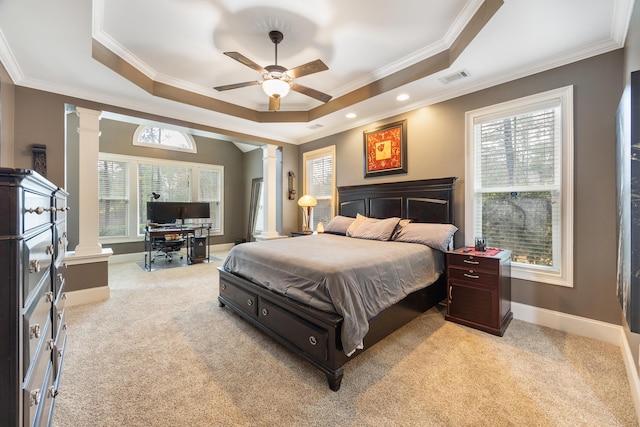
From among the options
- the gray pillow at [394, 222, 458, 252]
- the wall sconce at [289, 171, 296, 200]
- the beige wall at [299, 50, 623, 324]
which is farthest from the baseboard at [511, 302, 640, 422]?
the wall sconce at [289, 171, 296, 200]

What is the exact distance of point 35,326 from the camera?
103 cm

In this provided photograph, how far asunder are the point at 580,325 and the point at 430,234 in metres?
1.53

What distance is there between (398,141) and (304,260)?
263cm

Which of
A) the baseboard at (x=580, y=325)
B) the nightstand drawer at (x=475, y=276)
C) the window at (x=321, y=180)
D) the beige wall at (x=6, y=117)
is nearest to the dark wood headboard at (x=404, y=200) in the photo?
the window at (x=321, y=180)

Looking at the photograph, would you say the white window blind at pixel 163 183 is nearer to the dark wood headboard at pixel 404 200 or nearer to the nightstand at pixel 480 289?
the dark wood headboard at pixel 404 200

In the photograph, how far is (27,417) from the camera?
916mm

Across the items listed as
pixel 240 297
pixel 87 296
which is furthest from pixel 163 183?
pixel 240 297

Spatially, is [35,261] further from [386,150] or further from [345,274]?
[386,150]

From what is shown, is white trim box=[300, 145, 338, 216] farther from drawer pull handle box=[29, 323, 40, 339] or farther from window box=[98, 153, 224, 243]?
drawer pull handle box=[29, 323, 40, 339]

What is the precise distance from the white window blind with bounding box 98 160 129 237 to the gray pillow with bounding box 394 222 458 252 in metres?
5.98

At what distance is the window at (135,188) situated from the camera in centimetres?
579

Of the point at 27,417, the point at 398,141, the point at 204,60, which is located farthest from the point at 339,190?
the point at 27,417

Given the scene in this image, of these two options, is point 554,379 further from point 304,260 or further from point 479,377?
point 304,260

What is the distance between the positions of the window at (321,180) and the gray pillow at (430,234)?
6.27ft
